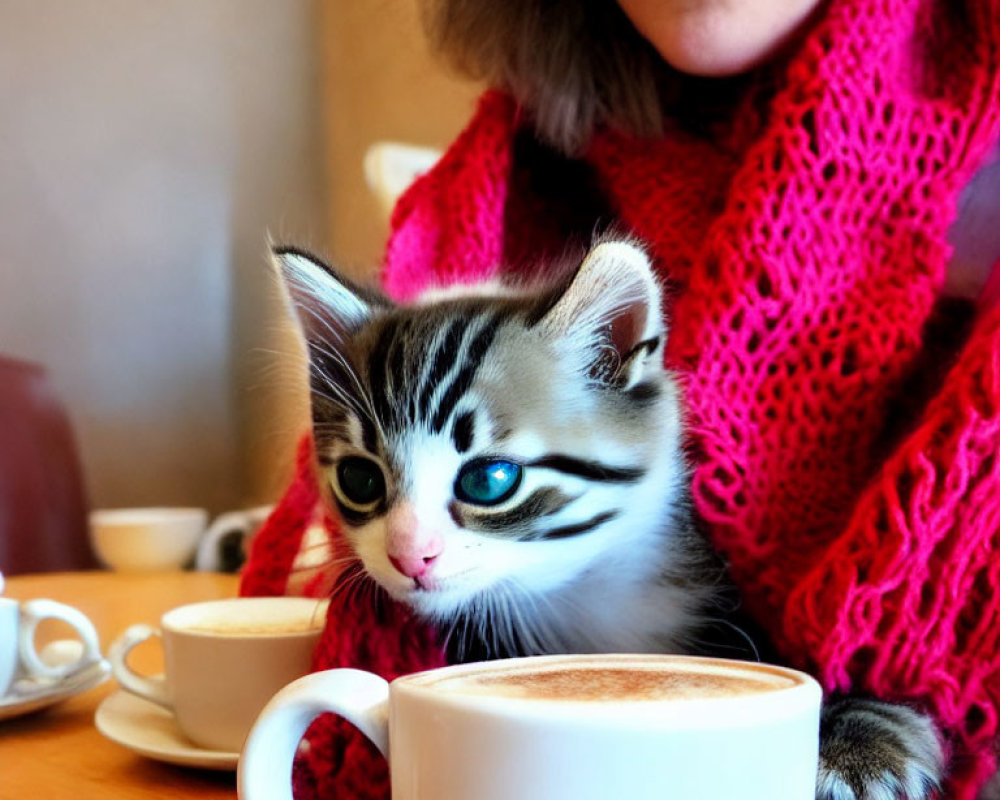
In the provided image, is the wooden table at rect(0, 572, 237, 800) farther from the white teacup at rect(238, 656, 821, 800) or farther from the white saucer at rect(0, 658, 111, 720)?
the white teacup at rect(238, 656, 821, 800)

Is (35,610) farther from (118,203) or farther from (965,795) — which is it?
(118,203)

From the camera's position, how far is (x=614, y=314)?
0.60m

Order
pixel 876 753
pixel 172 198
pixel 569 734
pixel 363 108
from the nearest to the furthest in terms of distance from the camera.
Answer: pixel 569 734
pixel 876 753
pixel 363 108
pixel 172 198

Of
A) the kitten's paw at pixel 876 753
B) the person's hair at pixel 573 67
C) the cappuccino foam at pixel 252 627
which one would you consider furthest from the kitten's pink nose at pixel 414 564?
the person's hair at pixel 573 67

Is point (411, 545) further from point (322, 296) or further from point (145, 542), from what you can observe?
point (145, 542)

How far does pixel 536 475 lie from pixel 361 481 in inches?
4.1

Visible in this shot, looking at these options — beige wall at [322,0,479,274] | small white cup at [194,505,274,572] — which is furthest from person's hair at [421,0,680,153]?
small white cup at [194,505,274,572]

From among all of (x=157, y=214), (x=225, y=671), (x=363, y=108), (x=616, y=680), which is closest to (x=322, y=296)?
(x=225, y=671)

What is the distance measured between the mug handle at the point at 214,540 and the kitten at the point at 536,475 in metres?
0.90

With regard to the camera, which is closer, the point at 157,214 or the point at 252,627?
the point at 252,627

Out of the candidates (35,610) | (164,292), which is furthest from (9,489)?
(35,610)

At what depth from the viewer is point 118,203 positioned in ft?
6.36

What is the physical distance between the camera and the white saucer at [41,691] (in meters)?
0.64

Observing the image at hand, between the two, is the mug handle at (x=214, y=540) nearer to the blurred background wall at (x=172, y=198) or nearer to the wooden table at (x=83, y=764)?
the blurred background wall at (x=172, y=198)
